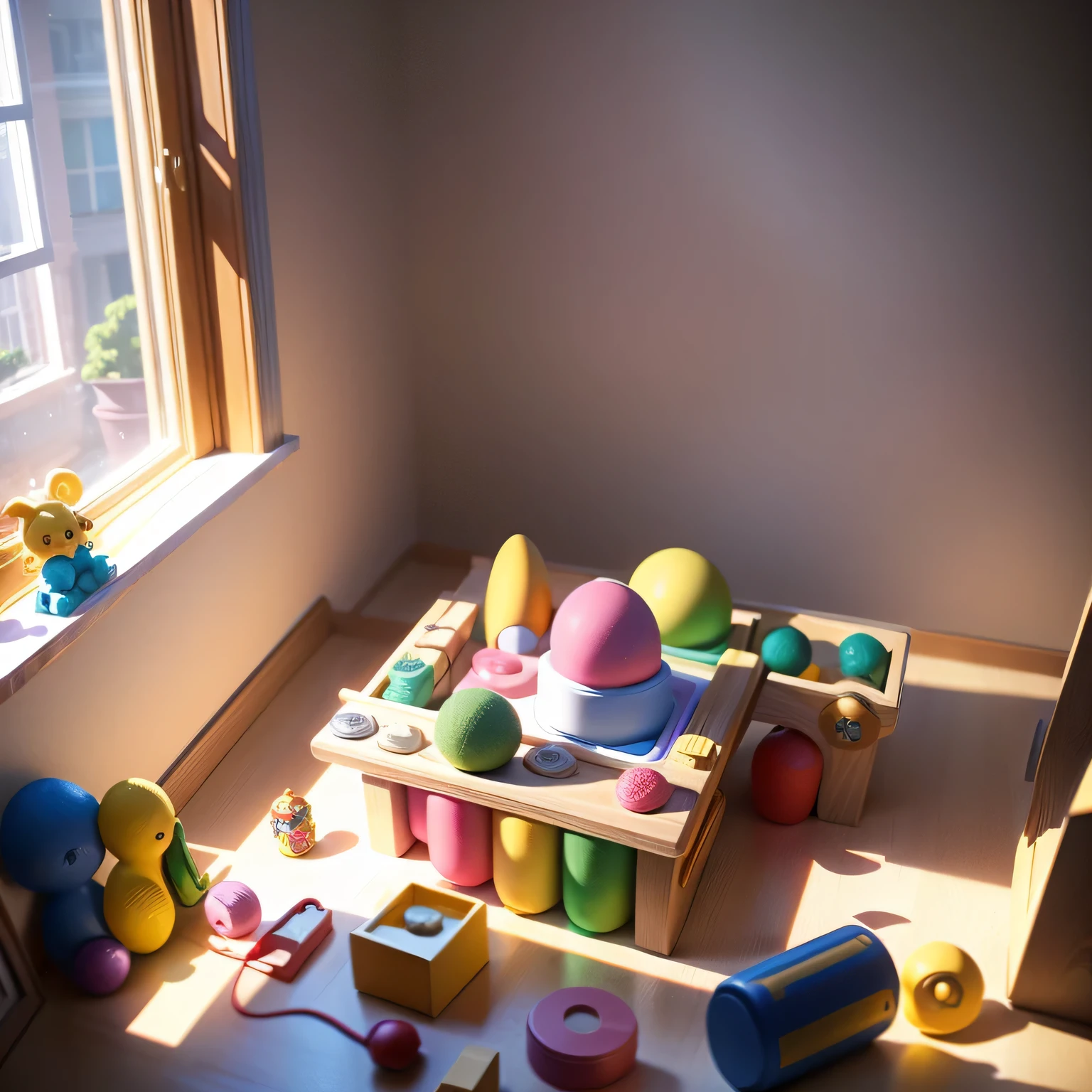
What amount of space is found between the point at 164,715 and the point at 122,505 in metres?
0.40

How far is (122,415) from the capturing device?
2062 millimetres

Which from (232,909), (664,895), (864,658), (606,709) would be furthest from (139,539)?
(864,658)

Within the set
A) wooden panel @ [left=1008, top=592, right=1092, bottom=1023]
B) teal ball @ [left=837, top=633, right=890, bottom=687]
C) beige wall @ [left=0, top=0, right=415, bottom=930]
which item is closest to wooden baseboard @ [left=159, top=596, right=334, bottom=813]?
beige wall @ [left=0, top=0, right=415, bottom=930]

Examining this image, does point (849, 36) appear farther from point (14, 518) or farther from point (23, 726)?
point (23, 726)

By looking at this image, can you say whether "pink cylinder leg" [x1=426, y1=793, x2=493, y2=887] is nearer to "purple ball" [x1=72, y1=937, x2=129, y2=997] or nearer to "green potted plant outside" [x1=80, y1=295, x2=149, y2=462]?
"purple ball" [x1=72, y1=937, x2=129, y2=997]

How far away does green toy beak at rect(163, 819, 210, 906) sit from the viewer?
185 centimetres

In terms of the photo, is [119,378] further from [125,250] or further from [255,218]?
[255,218]

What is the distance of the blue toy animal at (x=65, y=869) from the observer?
1641 mm

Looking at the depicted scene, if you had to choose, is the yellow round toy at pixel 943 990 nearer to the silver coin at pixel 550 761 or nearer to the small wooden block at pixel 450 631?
the silver coin at pixel 550 761

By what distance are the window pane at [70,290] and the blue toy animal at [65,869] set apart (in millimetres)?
435

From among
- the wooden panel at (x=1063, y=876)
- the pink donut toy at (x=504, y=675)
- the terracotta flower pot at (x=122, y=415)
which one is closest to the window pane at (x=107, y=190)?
the terracotta flower pot at (x=122, y=415)

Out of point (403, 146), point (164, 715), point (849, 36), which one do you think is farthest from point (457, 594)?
point (849, 36)

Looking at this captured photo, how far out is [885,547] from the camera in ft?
8.92

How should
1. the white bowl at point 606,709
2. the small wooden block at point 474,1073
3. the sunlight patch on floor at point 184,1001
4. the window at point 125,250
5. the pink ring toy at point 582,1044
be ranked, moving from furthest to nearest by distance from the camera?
the white bowl at point 606,709
the window at point 125,250
the sunlight patch on floor at point 184,1001
the pink ring toy at point 582,1044
the small wooden block at point 474,1073
